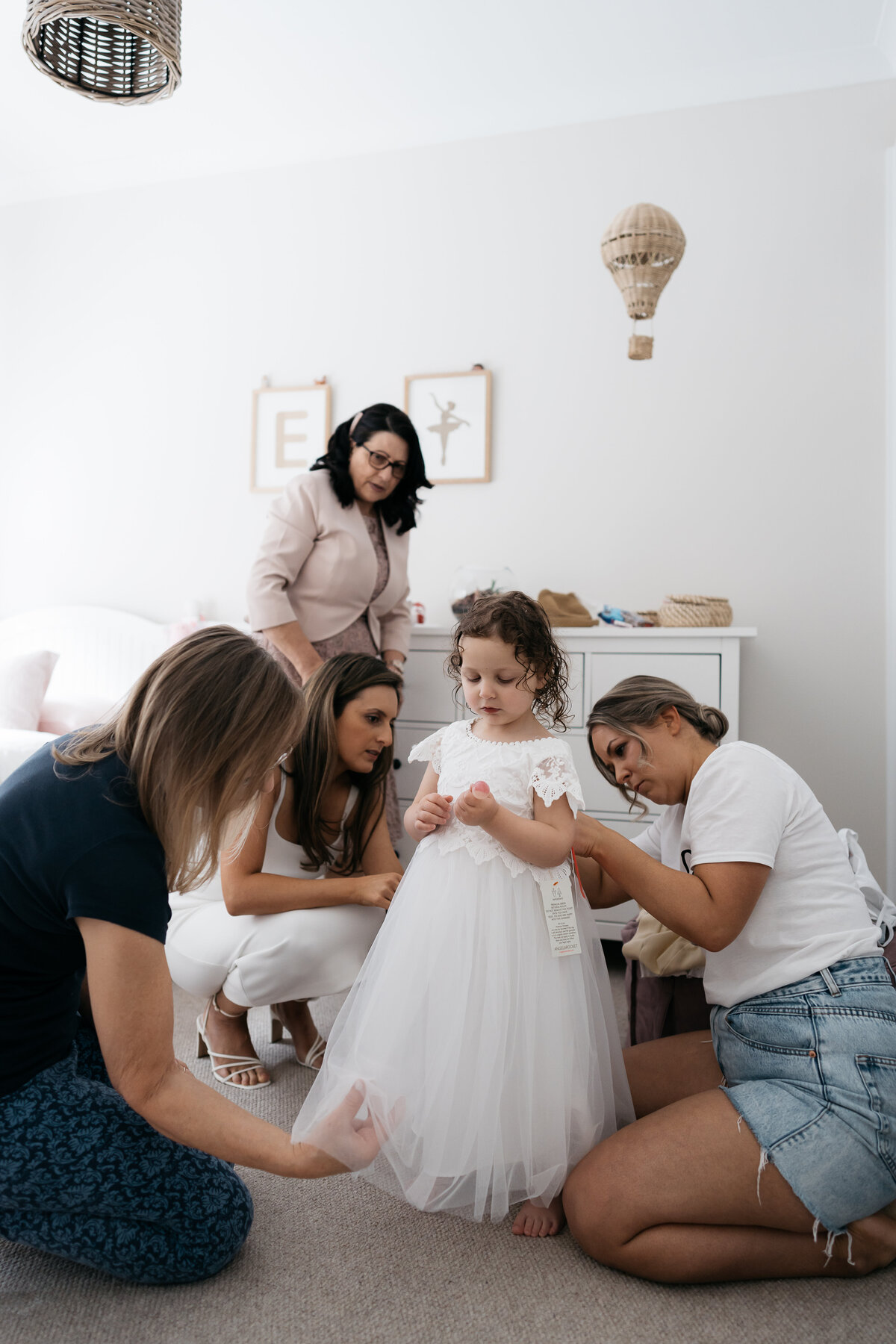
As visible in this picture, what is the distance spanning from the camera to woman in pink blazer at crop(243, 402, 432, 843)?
2.22 m

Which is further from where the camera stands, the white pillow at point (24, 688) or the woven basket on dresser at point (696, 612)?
the white pillow at point (24, 688)

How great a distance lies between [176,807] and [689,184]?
290 centimetres

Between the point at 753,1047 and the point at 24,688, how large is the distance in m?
2.48

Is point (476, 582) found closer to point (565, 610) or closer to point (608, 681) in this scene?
point (565, 610)

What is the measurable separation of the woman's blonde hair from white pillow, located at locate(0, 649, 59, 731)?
199 centimetres

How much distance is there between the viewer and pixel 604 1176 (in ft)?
3.82

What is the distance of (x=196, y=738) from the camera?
101cm

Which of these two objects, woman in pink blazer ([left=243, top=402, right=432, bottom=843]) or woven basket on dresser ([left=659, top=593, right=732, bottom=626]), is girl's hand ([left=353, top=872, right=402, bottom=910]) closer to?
woman in pink blazer ([left=243, top=402, right=432, bottom=843])

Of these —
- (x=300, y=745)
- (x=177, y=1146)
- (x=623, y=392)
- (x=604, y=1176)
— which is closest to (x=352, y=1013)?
(x=177, y=1146)

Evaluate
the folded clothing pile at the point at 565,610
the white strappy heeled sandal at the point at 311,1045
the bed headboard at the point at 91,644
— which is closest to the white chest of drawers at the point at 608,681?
the folded clothing pile at the point at 565,610

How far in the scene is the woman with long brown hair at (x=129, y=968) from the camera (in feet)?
3.15

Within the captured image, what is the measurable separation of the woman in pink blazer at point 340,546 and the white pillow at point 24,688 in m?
1.09

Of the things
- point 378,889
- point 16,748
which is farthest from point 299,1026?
point 16,748

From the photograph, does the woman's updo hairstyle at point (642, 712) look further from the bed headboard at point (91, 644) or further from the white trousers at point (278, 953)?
the bed headboard at point (91, 644)
